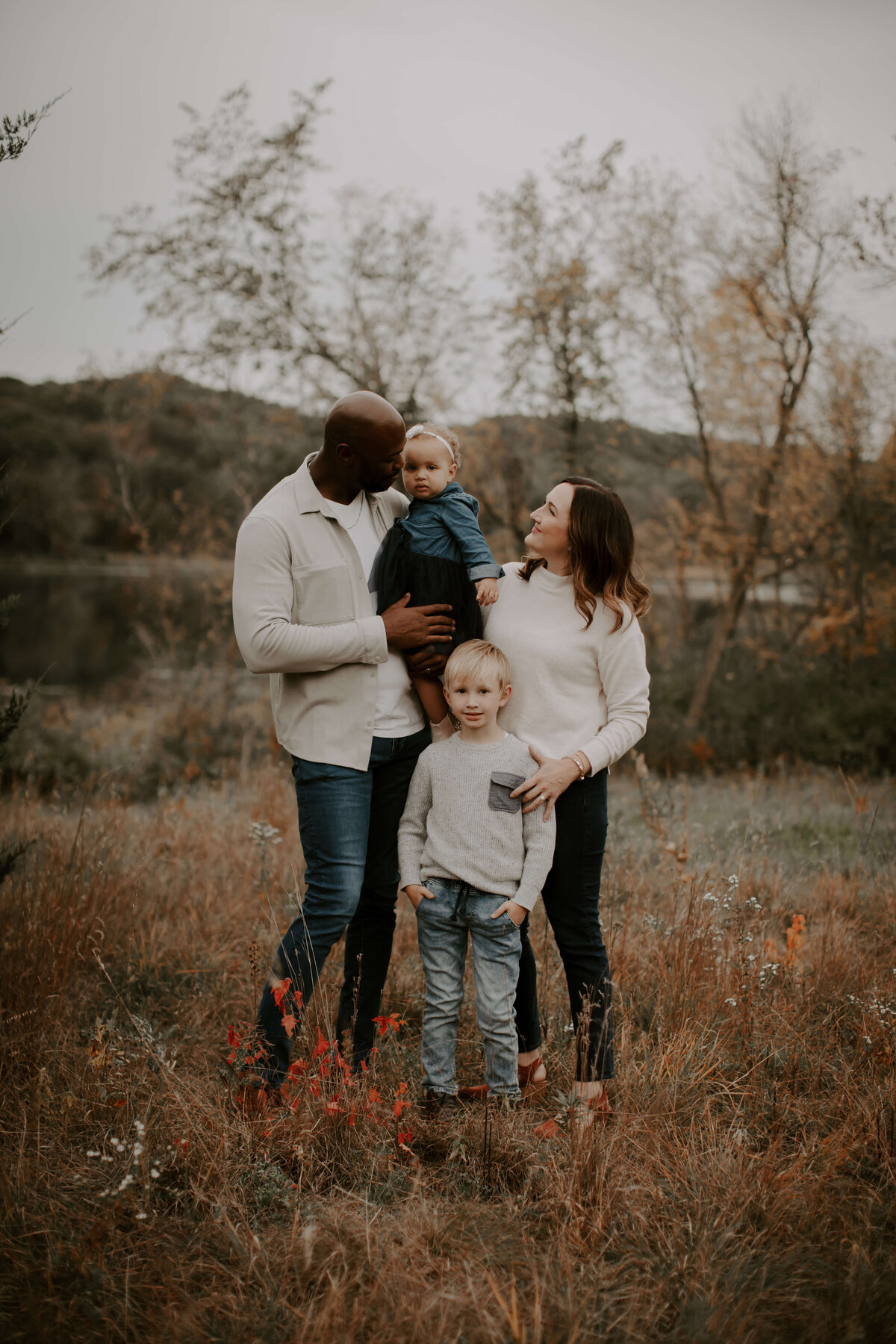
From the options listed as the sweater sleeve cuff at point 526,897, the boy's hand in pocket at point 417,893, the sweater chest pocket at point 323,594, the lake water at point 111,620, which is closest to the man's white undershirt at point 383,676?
the sweater chest pocket at point 323,594

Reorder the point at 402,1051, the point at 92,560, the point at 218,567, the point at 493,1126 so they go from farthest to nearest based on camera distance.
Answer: the point at 92,560
the point at 218,567
the point at 402,1051
the point at 493,1126

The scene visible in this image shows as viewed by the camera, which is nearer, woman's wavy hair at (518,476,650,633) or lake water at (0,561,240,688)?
woman's wavy hair at (518,476,650,633)

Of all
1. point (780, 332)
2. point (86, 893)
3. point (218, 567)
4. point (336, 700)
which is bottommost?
point (86, 893)

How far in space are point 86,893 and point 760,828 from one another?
362 cm

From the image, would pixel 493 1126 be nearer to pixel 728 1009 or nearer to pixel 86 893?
pixel 728 1009

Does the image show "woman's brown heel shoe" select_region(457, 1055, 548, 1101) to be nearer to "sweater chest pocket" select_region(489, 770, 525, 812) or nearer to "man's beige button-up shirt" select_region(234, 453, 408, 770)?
"sweater chest pocket" select_region(489, 770, 525, 812)

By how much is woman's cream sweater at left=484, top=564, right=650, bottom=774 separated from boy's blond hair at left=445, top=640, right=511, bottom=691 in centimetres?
11

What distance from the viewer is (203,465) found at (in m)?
13.4

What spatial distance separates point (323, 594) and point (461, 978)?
48.8 inches

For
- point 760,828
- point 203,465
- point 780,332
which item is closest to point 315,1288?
point 760,828

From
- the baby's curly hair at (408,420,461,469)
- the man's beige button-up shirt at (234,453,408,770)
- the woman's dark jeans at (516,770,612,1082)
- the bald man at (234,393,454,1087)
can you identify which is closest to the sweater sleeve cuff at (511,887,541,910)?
the woman's dark jeans at (516,770,612,1082)

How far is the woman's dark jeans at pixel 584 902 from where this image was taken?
2.62 meters

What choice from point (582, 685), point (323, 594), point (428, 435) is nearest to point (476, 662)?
point (582, 685)

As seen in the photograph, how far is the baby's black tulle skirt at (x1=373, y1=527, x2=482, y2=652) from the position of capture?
266 cm
